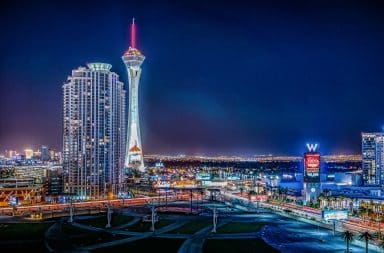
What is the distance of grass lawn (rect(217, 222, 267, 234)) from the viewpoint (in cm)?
8075

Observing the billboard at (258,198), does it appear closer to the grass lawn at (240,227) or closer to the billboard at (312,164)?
the billboard at (312,164)

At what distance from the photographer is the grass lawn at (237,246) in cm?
6631

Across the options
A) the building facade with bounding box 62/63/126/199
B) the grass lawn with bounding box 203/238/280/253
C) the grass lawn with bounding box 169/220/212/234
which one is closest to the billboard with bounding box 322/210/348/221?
the grass lawn with bounding box 203/238/280/253

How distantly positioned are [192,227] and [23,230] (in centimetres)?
2617

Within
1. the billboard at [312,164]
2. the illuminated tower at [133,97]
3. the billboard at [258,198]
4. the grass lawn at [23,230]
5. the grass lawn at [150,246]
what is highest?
the illuminated tower at [133,97]

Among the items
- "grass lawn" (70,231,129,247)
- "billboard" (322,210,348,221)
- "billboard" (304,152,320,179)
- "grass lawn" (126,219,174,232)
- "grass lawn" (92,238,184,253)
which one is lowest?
"grass lawn" (92,238,184,253)

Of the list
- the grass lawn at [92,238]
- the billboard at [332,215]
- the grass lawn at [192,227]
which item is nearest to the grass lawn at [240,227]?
the grass lawn at [192,227]

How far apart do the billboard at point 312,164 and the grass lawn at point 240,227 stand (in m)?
26.9

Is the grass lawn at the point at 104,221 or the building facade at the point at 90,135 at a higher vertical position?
the building facade at the point at 90,135

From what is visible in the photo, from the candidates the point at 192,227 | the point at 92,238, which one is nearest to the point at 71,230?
the point at 92,238

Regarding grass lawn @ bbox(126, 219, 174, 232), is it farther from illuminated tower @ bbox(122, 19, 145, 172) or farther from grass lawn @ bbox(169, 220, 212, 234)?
illuminated tower @ bbox(122, 19, 145, 172)

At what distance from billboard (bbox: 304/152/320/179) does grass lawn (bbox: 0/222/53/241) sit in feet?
177

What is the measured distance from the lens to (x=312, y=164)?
112m

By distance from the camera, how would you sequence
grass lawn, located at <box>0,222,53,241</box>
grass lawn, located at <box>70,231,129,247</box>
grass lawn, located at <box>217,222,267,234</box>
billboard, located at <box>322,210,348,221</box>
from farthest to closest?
grass lawn, located at <box>217,222,267,234</box>, billboard, located at <box>322,210,348,221</box>, grass lawn, located at <box>0,222,53,241</box>, grass lawn, located at <box>70,231,129,247</box>
